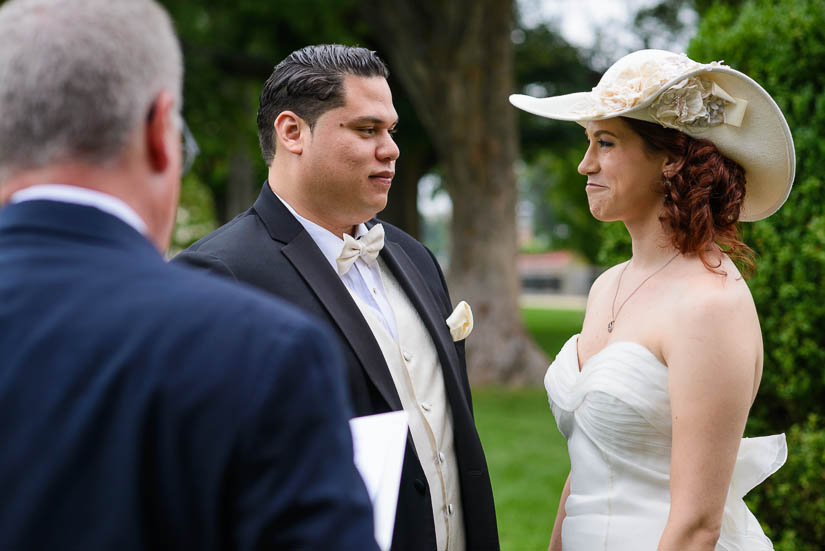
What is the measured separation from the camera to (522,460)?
27.0ft

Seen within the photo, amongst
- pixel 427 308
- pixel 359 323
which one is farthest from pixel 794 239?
pixel 359 323

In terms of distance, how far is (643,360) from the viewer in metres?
2.45

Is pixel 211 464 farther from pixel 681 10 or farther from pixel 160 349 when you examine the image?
pixel 681 10

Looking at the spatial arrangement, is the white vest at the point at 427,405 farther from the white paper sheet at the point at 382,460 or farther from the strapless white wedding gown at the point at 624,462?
the white paper sheet at the point at 382,460

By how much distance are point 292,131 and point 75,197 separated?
5.43ft

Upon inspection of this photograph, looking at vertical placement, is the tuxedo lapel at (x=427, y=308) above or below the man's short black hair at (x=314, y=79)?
below

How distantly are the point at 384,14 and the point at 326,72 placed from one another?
10.2 m

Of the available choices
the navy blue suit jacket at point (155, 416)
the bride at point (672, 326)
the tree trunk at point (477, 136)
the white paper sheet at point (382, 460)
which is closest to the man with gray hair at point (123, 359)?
the navy blue suit jacket at point (155, 416)

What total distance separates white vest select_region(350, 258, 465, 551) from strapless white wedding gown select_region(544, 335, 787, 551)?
37 centimetres

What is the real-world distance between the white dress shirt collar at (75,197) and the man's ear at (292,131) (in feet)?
5.25

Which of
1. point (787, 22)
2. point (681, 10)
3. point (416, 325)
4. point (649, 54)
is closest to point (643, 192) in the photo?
point (649, 54)

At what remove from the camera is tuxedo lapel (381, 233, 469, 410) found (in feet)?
9.12

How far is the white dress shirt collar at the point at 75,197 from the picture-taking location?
46.9 inches

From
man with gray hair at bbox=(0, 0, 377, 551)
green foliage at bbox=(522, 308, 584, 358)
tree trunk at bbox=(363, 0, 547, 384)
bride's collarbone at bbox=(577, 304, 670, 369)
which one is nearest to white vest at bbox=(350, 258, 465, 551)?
bride's collarbone at bbox=(577, 304, 670, 369)
